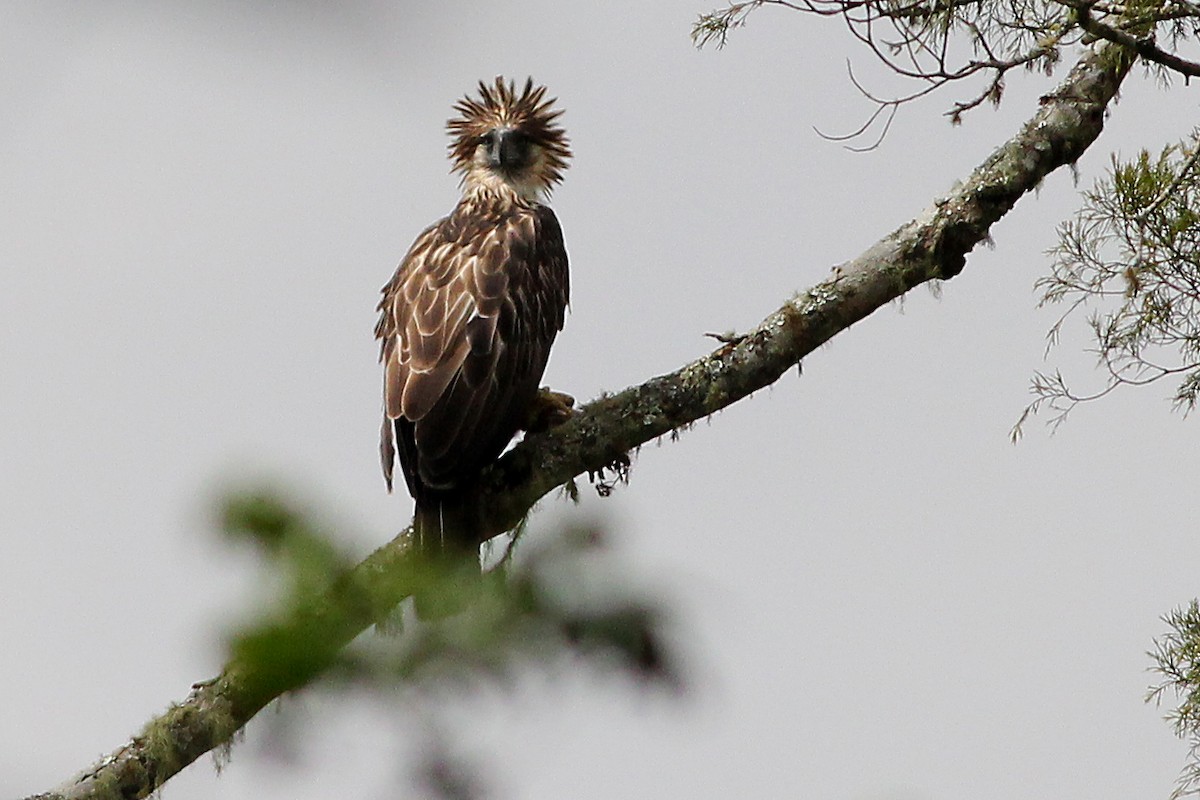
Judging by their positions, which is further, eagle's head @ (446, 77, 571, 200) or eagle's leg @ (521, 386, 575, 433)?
eagle's head @ (446, 77, 571, 200)

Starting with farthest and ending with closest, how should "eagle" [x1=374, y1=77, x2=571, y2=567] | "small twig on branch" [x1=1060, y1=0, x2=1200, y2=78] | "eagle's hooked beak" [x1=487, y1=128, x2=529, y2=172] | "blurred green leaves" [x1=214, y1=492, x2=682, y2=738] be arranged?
"eagle's hooked beak" [x1=487, y1=128, x2=529, y2=172] < "eagle" [x1=374, y1=77, x2=571, y2=567] < "small twig on branch" [x1=1060, y1=0, x2=1200, y2=78] < "blurred green leaves" [x1=214, y1=492, x2=682, y2=738]

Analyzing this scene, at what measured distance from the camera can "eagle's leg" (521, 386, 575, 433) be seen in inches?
208

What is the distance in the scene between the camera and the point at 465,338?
5.43m

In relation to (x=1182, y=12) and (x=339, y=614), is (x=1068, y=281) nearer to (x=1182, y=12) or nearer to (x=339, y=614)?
(x=1182, y=12)

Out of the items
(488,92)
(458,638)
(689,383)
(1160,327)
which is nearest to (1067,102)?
(1160,327)

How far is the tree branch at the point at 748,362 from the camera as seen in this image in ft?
15.0

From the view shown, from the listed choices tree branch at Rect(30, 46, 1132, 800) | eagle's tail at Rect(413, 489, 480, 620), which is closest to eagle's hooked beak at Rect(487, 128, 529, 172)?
tree branch at Rect(30, 46, 1132, 800)

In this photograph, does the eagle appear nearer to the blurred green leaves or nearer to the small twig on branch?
the blurred green leaves

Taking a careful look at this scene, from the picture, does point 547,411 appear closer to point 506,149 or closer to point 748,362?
point 748,362

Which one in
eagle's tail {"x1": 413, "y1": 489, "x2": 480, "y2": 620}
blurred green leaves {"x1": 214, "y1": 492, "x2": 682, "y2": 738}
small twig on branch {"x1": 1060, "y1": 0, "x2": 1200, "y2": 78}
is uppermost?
small twig on branch {"x1": 1060, "y1": 0, "x2": 1200, "y2": 78}

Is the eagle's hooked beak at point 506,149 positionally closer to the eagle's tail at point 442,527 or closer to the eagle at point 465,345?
the eagle at point 465,345

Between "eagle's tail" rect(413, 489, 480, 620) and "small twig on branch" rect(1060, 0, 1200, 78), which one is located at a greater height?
"small twig on branch" rect(1060, 0, 1200, 78)

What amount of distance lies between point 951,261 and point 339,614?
3634 millimetres

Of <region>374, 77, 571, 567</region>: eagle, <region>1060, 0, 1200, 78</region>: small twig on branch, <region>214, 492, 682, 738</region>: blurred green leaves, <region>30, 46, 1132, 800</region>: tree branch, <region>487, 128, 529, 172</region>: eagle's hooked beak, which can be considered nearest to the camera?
<region>214, 492, 682, 738</region>: blurred green leaves
